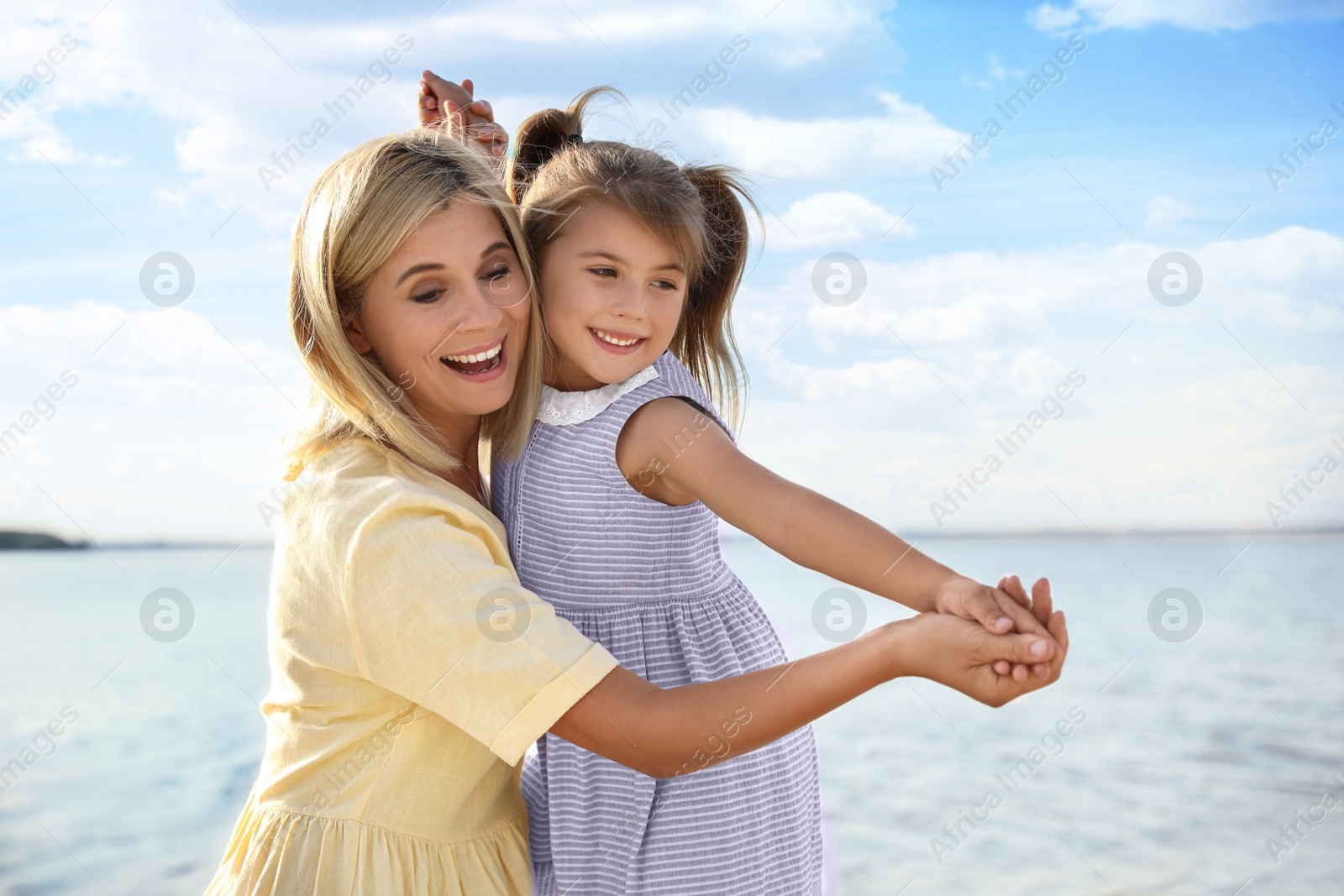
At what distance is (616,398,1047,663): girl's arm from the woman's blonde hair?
334 mm

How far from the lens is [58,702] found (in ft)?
28.2

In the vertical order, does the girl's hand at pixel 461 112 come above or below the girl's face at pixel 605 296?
above

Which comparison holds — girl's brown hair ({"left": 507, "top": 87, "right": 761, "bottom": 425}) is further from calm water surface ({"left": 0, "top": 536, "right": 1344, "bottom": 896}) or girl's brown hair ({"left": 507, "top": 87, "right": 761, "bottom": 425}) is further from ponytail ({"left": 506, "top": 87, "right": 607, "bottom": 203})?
calm water surface ({"left": 0, "top": 536, "right": 1344, "bottom": 896})

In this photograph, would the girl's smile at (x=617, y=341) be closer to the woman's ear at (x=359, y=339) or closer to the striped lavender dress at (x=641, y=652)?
the striped lavender dress at (x=641, y=652)

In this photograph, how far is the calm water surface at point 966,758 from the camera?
5691 mm

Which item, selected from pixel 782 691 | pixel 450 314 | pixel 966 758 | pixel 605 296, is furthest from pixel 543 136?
pixel 966 758

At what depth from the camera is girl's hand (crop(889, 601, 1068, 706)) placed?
1246mm

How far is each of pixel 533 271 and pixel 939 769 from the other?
581 cm

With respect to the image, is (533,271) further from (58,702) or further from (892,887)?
(58,702)

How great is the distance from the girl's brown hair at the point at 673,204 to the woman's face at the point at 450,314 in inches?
9.5

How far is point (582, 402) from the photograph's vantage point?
1.90 m

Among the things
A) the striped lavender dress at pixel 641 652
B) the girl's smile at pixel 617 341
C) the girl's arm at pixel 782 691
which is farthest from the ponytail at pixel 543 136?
the girl's arm at pixel 782 691

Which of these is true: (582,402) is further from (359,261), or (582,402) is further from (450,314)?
(359,261)

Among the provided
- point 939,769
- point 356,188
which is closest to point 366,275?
point 356,188
